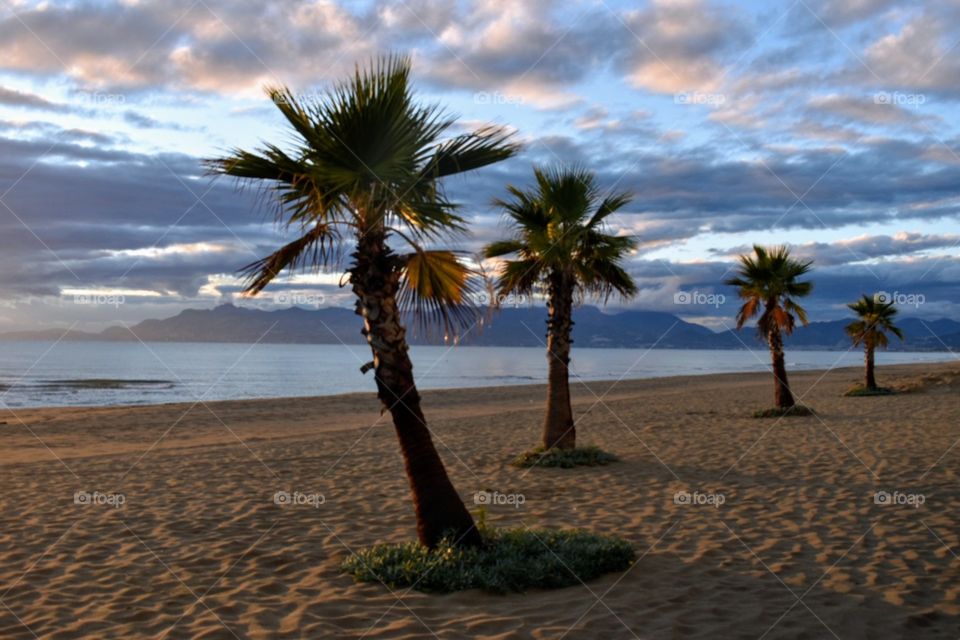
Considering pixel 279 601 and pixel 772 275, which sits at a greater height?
pixel 772 275

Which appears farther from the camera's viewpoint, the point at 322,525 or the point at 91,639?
the point at 322,525

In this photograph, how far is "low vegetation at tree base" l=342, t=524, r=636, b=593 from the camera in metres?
6.98

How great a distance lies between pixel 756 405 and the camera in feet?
106

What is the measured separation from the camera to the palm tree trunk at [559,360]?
14344 mm

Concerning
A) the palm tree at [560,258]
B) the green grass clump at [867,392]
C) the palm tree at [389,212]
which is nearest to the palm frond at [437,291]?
the palm tree at [389,212]

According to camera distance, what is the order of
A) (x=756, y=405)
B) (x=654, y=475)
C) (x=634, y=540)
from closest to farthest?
(x=634, y=540), (x=654, y=475), (x=756, y=405)

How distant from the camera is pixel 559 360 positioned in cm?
1448

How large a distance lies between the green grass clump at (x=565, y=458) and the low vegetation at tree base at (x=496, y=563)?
645cm

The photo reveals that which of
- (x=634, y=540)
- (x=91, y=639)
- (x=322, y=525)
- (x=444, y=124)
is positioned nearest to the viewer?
(x=91, y=639)

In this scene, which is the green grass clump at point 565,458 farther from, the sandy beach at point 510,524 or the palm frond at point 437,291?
the palm frond at point 437,291

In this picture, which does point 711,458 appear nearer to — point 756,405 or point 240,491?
point 240,491

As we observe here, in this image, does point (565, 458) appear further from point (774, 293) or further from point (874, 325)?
point (874, 325)

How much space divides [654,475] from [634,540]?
4.85 meters

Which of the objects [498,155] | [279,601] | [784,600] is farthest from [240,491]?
[784,600]
